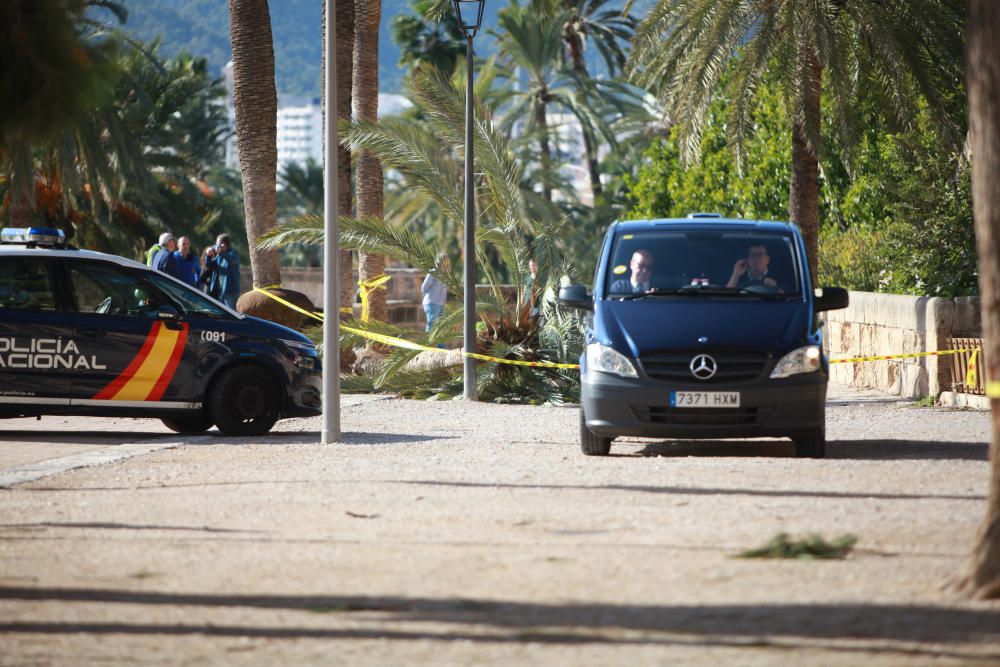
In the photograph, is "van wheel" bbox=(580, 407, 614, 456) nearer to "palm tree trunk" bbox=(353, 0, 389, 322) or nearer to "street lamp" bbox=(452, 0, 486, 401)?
"street lamp" bbox=(452, 0, 486, 401)

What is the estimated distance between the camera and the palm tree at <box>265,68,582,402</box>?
19.5m

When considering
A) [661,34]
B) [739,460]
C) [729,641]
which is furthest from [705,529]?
[661,34]

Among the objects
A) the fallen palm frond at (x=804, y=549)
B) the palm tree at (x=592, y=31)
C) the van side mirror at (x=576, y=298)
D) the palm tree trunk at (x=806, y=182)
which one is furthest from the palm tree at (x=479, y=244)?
the palm tree at (x=592, y=31)

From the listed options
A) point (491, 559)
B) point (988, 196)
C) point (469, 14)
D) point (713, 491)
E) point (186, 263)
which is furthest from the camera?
point (186, 263)

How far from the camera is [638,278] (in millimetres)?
12586

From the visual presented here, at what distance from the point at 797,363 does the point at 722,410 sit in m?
0.64

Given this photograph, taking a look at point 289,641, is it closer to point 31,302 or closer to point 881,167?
point 31,302

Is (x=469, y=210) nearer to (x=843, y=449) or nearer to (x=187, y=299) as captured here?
(x=187, y=299)

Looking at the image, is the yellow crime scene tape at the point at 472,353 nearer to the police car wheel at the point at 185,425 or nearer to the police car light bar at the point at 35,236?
the police car wheel at the point at 185,425

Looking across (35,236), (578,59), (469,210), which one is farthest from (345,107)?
(578,59)

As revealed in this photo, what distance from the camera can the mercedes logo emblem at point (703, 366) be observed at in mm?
11688

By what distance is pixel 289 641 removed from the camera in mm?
5840

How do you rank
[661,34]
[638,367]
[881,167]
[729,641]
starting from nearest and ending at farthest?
[729,641] → [638,367] → [661,34] → [881,167]

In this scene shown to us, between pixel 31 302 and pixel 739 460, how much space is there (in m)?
6.16
